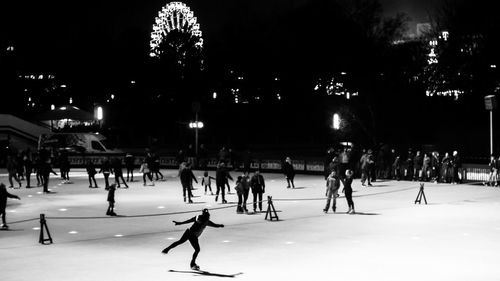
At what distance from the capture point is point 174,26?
97.1 meters

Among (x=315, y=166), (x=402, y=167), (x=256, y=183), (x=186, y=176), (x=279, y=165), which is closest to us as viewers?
(x=256, y=183)

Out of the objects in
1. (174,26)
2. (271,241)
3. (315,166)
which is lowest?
(271,241)

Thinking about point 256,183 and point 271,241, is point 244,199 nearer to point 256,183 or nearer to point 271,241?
point 256,183

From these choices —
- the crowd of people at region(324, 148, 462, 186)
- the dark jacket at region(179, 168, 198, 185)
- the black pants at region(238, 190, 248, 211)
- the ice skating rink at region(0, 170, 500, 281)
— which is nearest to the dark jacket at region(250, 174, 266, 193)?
the black pants at region(238, 190, 248, 211)

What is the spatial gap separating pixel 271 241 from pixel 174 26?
3096 inches

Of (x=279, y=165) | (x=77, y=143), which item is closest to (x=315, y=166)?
(x=279, y=165)

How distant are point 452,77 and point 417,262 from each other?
150 ft

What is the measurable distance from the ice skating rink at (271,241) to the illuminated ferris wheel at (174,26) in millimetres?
63500

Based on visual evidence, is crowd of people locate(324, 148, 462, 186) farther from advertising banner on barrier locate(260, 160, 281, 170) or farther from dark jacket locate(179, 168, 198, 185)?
dark jacket locate(179, 168, 198, 185)

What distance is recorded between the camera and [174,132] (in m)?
78.2

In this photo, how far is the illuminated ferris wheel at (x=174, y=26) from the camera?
95125 millimetres

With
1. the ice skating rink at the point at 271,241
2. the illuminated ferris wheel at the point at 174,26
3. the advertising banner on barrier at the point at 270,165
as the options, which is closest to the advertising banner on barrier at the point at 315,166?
the advertising banner on barrier at the point at 270,165

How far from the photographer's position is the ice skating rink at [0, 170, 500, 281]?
54.6ft

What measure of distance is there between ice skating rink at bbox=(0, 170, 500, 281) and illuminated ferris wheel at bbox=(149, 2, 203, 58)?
63500 mm
